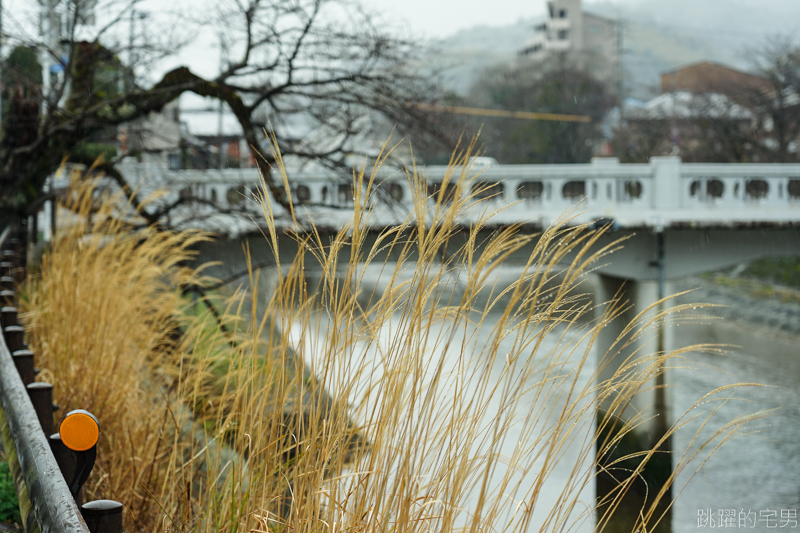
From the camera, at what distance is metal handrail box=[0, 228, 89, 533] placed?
1.20 meters

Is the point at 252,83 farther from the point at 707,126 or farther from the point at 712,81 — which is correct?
the point at 712,81

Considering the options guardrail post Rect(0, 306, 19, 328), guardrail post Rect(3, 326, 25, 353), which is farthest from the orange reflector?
guardrail post Rect(0, 306, 19, 328)

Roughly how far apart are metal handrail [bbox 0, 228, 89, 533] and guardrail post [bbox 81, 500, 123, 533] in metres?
0.03

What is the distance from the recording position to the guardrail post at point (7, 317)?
10.5ft

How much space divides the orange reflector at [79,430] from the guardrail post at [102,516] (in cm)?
11

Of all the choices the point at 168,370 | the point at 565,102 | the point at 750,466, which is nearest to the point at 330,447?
the point at 168,370

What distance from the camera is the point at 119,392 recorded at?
2848mm

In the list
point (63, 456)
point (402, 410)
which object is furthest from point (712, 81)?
point (63, 456)

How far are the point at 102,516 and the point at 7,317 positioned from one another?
2.31 m

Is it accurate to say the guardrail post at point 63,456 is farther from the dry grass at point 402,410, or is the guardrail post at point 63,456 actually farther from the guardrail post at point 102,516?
the guardrail post at point 102,516

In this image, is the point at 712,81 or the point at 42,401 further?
the point at 712,81

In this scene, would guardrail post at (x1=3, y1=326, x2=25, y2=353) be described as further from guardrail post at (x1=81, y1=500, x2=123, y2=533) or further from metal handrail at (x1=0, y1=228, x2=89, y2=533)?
guardrail post at (x1=81, y1=500, x2=123, y2=533)

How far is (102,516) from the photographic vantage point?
49.9 inches

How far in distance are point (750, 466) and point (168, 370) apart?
9017 millimetres
